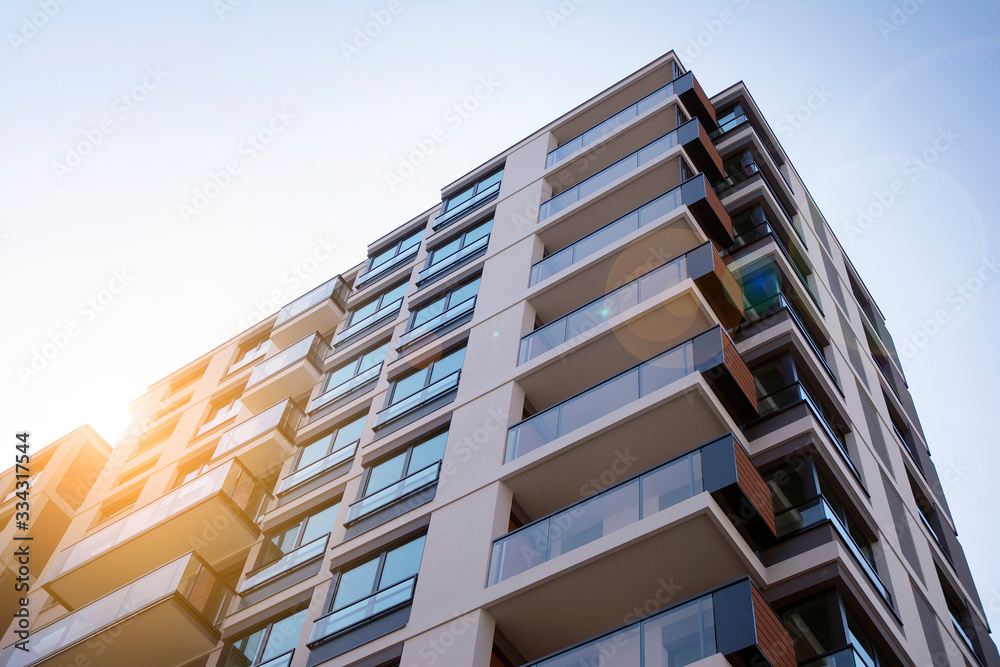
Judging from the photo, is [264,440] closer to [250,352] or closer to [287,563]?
[287,563]

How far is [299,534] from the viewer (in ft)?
75.0

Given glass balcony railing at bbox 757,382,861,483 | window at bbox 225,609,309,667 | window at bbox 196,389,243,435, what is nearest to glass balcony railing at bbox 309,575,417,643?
window at bbox 225,609,309,667

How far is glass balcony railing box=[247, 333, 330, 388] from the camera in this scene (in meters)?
29.7

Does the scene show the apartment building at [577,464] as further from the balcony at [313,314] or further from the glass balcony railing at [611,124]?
the balcony at [313,314]

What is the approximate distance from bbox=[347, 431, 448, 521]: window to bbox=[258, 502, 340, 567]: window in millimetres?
1483

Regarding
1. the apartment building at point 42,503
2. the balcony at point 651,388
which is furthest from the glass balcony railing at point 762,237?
the apartment building at point 42,503

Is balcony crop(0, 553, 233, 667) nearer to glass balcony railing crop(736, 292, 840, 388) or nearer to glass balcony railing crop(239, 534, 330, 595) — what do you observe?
glass balcony railing crop(239, 534, 330, 595)

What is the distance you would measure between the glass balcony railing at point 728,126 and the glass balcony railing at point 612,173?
13.2ft

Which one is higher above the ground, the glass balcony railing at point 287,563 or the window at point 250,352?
the window at point 250,352

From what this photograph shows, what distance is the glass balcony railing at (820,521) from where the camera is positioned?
1580 cm

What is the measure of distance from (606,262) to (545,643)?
9.42 meters

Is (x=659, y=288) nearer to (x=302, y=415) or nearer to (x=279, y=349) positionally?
(x=302, y=415)

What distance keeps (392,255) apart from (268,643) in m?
16.7

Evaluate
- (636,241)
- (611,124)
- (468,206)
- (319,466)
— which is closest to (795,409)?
(636,241)
